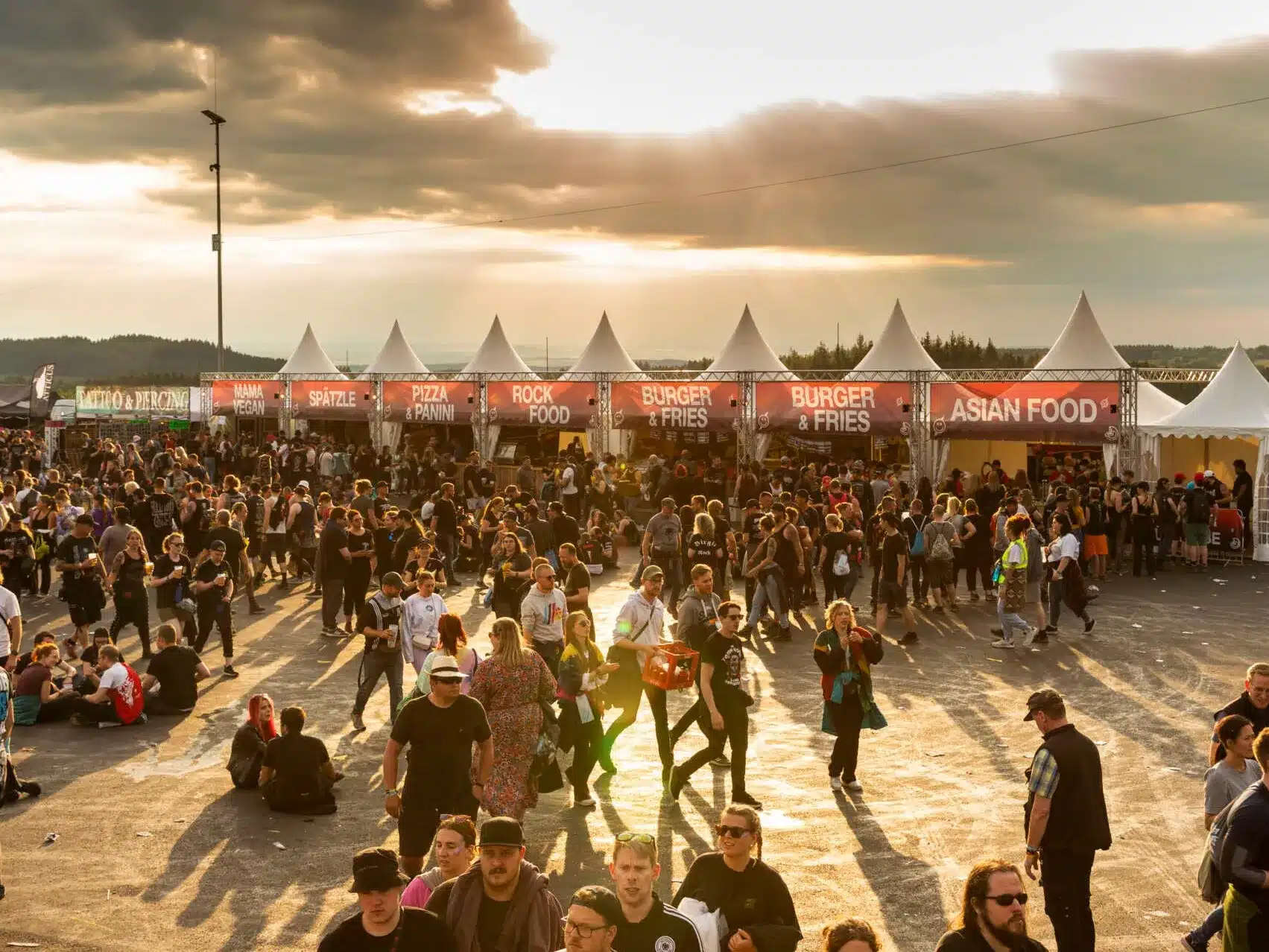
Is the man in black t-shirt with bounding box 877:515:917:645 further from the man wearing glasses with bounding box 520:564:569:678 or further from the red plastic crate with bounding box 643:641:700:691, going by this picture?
the red plastic crate with bounding box 643:641:700:691

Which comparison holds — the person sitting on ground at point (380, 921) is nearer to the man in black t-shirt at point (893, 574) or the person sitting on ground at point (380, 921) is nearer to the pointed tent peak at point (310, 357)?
the man in black t-shirt at point (893, 574)

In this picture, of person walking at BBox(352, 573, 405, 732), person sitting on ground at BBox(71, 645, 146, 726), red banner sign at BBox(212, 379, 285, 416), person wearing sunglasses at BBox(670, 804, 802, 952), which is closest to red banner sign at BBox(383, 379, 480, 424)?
red banner sign at BBox(212, 379, 285, 416)

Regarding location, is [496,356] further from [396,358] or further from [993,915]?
[993,915]

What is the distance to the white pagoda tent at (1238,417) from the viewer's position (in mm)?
22391

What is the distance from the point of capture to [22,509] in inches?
774

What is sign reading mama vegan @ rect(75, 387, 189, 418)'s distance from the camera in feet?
136

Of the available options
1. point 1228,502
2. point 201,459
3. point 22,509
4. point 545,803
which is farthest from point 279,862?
point 201,459

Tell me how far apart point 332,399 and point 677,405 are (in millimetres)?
12547

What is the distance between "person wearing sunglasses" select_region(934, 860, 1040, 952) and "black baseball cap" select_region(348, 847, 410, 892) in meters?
1.89

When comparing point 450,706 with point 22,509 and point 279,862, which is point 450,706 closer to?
point 279,862

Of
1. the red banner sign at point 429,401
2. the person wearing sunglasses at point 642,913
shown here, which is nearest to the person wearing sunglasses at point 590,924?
the person wearing sunglasses at point 642,913

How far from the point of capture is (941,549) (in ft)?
54.3

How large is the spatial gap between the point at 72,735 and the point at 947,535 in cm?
1089

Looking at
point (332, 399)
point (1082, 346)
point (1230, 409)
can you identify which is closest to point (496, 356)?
point (332, 399)
